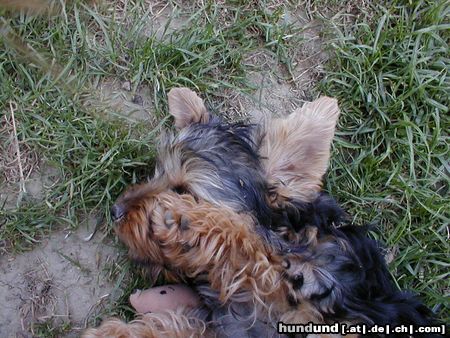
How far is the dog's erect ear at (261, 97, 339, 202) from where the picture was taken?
3451 millimetres

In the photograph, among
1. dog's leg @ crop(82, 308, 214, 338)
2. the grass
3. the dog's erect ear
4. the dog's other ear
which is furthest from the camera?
the grass

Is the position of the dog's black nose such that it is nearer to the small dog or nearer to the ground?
the small dog

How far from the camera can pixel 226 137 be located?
3541mm

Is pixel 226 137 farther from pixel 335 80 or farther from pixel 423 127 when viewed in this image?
pixel 423 127

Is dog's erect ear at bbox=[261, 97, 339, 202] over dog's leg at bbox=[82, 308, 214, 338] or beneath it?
over

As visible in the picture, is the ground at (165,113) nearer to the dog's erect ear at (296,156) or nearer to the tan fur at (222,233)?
the tan fur at (222,233)

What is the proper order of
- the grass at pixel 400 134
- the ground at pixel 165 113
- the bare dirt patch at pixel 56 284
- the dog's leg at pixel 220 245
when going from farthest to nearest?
the grass at pixel 400 134, the ground at pixel 165 113, the bare dirt patch at pixel 56 284, the dog's leg at pixel 220 245

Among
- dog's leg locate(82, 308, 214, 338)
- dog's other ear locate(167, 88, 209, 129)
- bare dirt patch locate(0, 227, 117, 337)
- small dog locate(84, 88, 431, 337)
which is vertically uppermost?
dog's other ear locate(167, 88, 209, 129)

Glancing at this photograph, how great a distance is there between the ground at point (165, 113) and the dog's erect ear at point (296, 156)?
2.79 feet

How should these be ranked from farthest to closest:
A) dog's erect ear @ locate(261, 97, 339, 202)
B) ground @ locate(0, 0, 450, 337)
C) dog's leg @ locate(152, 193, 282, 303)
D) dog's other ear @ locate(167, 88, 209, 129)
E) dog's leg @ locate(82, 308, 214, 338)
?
ground @ locate(0, 0, 450, 337)
dog's other ear @ locate(167, 88, 209, 129)
dog's erect ear @ locate(261, 97, 339, 202)
dog's leg @ locate(82, 308, 214, 338)
dog's leg @ locate(152, 193, 282, 303)

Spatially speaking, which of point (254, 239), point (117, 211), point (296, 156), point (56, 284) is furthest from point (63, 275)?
point (296, 156)

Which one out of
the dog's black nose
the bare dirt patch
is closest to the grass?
the dog's black nose

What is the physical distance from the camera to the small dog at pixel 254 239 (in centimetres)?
325

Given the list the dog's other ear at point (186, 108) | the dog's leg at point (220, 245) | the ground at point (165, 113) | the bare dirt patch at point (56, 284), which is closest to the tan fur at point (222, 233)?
the dog's leg at point (220, 245)
